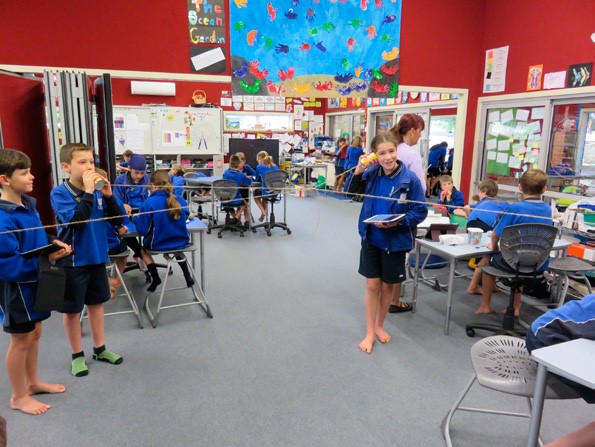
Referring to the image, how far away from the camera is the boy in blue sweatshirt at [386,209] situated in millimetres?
2867

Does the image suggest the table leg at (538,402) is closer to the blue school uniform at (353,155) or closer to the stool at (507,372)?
the stool at (507,372)

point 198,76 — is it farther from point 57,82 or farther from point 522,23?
point 522,23

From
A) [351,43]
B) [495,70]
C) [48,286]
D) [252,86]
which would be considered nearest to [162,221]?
[48,286]

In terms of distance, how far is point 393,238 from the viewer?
9.55ft

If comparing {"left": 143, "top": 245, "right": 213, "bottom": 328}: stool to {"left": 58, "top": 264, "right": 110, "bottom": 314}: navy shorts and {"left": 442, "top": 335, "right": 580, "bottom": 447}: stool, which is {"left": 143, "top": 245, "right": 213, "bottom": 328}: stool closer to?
{"left": 58, "top": 264, "right": 110, "bottom": 314}: navy shorts

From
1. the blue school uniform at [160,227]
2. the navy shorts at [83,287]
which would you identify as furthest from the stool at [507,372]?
the blue school uniform at [160,227]

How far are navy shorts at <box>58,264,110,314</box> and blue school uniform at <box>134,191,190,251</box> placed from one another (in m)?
0.90

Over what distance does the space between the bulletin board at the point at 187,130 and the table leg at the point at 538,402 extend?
7.54 meters


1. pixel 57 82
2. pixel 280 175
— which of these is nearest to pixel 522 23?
pixel 280 175

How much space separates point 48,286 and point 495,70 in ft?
19.3

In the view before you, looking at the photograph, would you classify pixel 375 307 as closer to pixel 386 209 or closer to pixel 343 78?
pixel 386 209

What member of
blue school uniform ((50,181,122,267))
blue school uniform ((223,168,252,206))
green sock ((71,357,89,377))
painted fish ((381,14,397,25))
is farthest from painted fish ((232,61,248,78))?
green sock ((71,357,89,377))

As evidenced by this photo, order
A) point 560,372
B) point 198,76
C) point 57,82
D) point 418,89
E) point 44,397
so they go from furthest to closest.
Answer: point 418,89, point 198,76, point 57,82, point 44,397, point 560,372

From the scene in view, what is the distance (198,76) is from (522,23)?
4051mm
